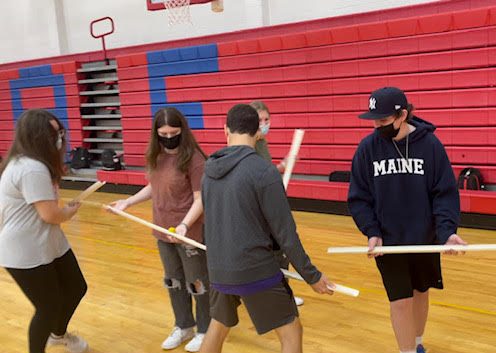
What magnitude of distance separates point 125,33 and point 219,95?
2929 mm

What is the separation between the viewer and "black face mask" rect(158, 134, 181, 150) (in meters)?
3.04

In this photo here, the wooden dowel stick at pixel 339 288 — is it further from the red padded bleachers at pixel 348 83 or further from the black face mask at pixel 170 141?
the red padded bleachers at pixel 348 83

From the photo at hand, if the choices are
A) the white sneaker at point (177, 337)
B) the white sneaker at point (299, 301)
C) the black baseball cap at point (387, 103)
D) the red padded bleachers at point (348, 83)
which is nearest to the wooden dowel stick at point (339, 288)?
the black baseball cap at point (387, 103)

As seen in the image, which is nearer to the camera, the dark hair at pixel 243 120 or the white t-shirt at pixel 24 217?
the dark hair at pixel 243 120

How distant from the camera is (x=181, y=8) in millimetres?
8055

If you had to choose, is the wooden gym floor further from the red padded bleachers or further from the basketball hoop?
the basketball hoop

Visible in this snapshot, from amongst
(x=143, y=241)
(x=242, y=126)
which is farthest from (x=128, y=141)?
(x=242, y=126)

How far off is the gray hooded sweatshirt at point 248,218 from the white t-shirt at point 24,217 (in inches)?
36.9

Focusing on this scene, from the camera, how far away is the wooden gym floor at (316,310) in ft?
10.9

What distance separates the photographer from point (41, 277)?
2.79 metres

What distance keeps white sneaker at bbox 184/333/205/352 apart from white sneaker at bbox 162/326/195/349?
0.26ft

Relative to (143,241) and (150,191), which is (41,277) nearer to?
(150,191)

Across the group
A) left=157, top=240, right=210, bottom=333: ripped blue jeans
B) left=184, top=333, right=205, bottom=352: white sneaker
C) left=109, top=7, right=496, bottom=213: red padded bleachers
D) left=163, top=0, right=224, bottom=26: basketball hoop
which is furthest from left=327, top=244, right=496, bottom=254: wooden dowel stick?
left=163, top=0, right=224, bottom=26: basketball hoop

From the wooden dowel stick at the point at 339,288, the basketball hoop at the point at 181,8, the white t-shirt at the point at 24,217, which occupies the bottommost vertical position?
the wooden dowel stick at the point at 339,288
